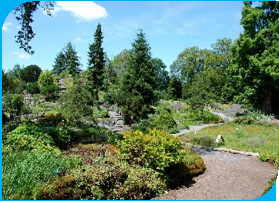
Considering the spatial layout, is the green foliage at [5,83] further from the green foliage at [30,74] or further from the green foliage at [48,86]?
the green foliage at [30,74]

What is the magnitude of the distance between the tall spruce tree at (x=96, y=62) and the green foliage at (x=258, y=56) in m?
11.4

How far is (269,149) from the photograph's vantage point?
427 inches

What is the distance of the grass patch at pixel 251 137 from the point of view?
10.6m

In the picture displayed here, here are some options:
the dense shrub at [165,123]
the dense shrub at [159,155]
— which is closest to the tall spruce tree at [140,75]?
the dense shrub at [165,123]

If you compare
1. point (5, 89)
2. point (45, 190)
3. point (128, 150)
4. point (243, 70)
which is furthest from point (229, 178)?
point (5, 89)

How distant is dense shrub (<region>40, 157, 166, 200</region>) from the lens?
18.4 ft

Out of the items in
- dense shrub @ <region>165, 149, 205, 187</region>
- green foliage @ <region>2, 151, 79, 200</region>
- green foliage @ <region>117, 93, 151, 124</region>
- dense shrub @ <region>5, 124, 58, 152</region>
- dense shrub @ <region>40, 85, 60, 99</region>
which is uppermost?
dense shrub @ <region>40, 85, 60, 99</region>

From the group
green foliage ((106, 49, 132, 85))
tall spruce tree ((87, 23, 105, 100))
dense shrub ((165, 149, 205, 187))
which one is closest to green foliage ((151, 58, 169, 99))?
green foliage ((106, 49, 132, 85))

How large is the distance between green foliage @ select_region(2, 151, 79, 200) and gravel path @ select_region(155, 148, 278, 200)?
2.40m

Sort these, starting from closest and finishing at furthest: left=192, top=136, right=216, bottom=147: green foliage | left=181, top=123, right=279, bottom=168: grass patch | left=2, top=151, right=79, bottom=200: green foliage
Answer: left=2, top=151, right=79, bottom=200: green foliage, left=181, top=123, right=279, bottom=168: grass patch, left=192, top=136, right=216, bottom=147: green foliage

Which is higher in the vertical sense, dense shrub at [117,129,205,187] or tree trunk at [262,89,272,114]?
tree trunk at [262,89,272,114]

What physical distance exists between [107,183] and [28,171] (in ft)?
5.38

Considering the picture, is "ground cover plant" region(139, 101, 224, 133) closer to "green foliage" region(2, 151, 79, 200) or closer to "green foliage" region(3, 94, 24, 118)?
"green foliage" region(2, 151, 79, 200)

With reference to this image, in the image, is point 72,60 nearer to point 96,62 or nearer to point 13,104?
point 96,62
